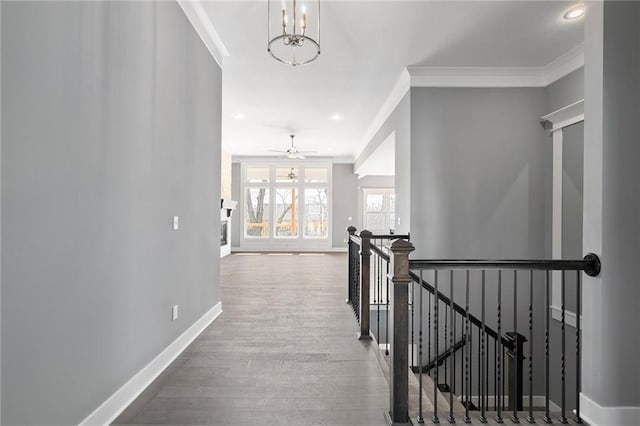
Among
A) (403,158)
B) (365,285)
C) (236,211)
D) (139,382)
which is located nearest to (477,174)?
(403,158)

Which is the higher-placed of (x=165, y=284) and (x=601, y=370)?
(x=165, y=284)

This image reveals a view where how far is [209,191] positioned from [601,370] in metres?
3.62

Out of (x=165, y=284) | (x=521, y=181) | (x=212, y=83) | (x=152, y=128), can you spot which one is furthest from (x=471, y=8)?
(x=165, y=284)

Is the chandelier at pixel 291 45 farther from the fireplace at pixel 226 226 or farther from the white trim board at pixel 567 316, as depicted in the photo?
the fireplace at pixel 226 226

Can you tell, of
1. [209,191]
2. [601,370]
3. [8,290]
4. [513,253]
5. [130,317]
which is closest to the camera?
[8,290]

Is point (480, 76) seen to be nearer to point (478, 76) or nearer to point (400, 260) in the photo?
point (478, 76)

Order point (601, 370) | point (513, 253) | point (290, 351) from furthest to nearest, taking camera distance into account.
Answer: point (513, 253), point (290, 351), point (601, 370)

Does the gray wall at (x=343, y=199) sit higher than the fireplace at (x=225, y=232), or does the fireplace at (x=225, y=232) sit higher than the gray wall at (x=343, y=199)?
the gray wall at (x=343, y=199)

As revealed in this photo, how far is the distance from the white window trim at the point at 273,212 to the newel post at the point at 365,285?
8.17 m

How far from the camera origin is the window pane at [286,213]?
1177 cm

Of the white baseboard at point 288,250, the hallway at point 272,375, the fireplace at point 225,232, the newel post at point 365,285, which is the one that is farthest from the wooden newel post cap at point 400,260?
the white baseboard at point 288,250

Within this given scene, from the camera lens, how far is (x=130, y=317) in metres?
2.34

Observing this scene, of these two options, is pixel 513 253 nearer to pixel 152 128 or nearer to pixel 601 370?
pixel 601 370

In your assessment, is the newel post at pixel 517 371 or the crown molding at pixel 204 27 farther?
the newel post at pixel 517 371
